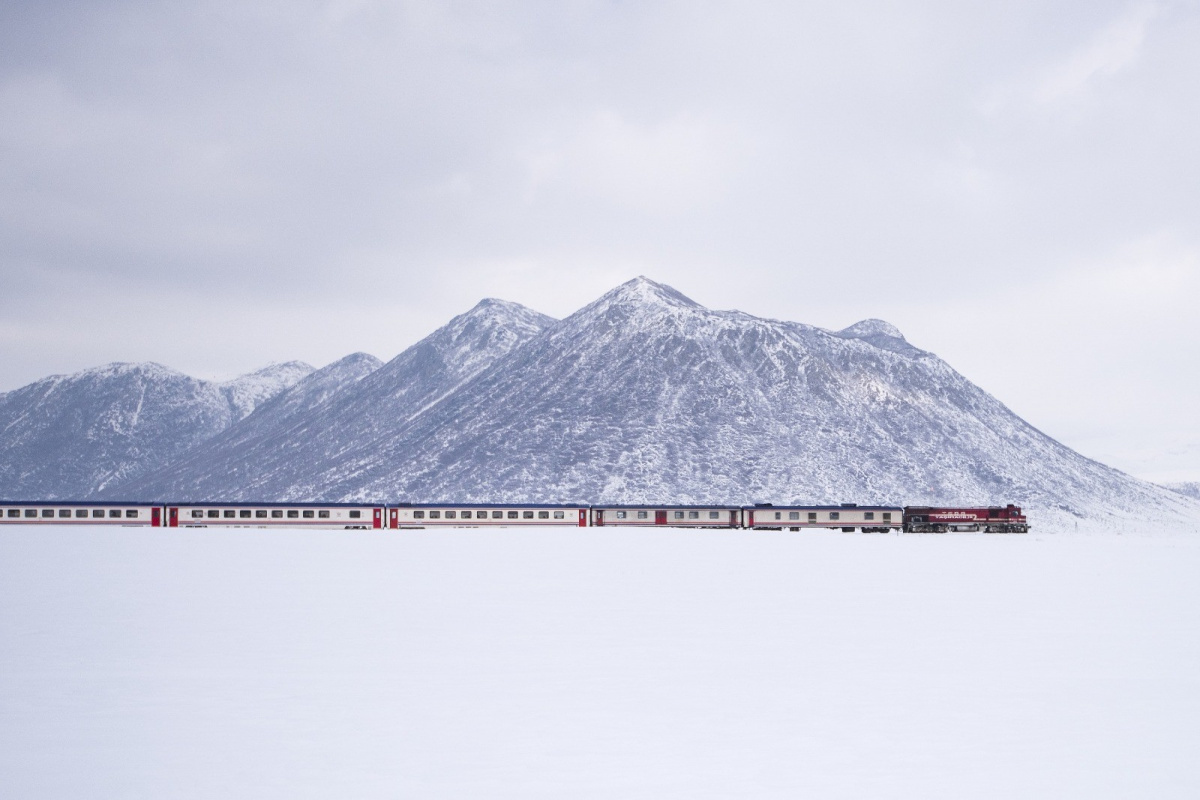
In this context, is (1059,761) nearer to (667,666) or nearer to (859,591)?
(667,666)

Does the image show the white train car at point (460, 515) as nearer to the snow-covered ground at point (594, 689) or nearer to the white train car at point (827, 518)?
the white train car at point (827, 518)

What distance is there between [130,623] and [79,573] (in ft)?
94.8

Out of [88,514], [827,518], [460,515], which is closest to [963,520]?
[827,518]

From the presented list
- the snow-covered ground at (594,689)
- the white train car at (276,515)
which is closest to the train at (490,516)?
the white train car at (276,515)

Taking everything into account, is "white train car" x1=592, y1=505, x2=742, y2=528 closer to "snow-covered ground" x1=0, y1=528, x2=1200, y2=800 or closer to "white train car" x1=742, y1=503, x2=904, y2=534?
"white train car" x1=742, y1=503, x2=904, y2=534

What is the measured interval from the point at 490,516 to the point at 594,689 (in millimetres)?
113112

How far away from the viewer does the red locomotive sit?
142m

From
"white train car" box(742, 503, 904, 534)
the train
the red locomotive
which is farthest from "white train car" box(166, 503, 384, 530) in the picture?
the red locomotive

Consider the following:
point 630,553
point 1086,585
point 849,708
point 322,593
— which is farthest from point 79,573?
point 1086,585

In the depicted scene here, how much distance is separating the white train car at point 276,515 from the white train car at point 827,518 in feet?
166

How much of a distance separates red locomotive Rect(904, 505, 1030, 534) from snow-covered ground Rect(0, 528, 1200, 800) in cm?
8194

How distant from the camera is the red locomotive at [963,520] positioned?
142 meters

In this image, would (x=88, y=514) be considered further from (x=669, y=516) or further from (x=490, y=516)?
(x=669, y=516)

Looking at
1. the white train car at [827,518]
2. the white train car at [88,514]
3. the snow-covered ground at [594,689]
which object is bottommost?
the white train car at [88,514]
